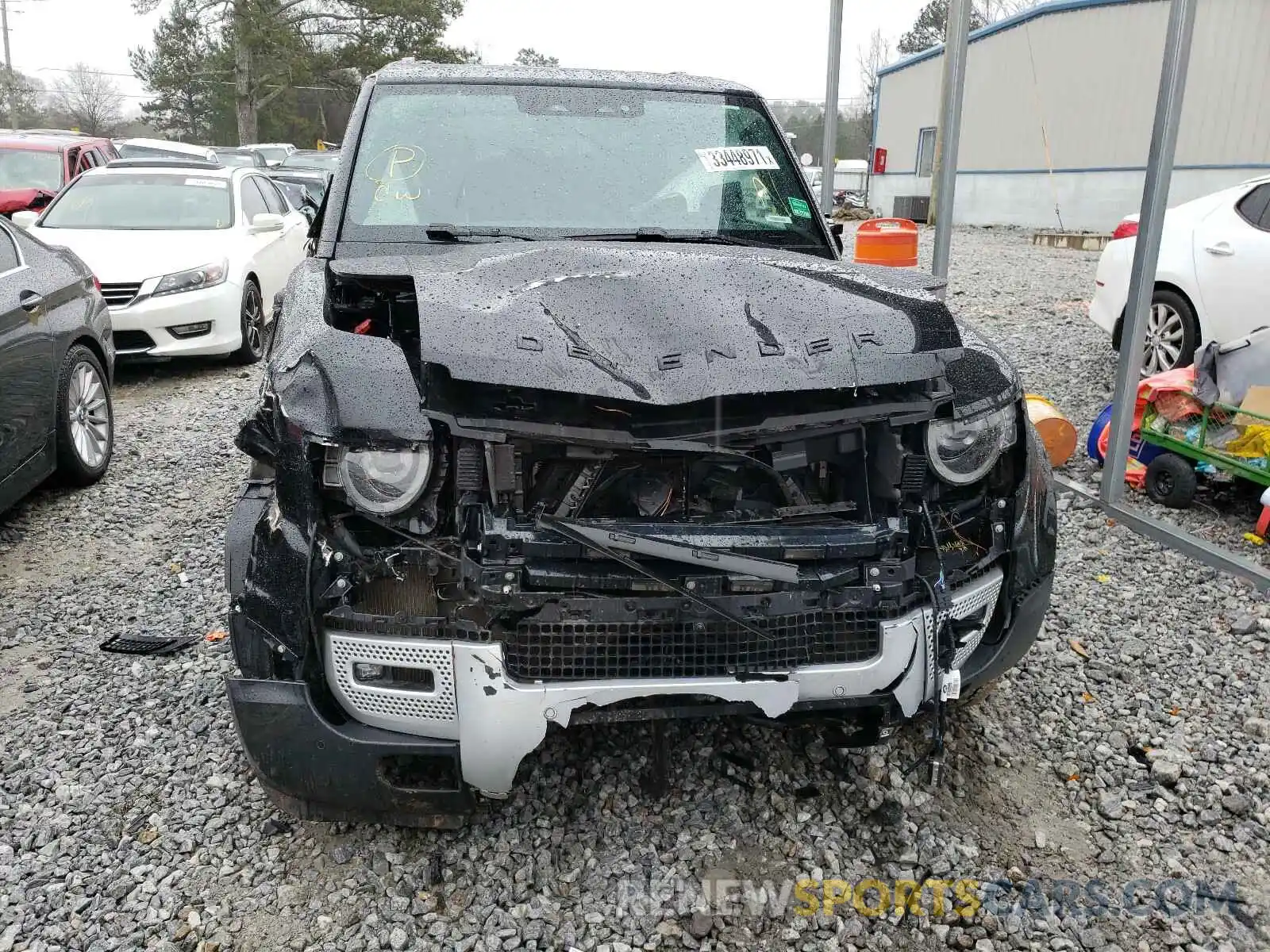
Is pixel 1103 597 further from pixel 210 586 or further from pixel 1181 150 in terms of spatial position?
pixel 1181 150

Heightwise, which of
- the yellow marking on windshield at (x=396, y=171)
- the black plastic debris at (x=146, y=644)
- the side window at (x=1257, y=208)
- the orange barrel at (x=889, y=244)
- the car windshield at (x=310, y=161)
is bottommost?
the black plastic debris at (x=146, y=644)

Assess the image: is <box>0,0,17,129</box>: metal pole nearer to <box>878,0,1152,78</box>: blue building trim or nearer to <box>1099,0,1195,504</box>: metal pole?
<box>878,0,1152,78</box>: blue building trim

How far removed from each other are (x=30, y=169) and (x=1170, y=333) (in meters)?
12.4

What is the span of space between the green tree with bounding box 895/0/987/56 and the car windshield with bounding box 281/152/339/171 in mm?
32938

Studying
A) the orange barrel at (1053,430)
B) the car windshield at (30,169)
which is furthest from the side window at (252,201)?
the orange barrel at (1053,430)

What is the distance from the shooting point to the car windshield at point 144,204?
834 cm

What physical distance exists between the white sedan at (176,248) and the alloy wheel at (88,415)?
60.2 inches

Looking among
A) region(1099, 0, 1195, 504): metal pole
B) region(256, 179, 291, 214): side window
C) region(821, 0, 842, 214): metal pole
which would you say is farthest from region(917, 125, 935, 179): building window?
region(1099, 0, 1195, 504): metal pole

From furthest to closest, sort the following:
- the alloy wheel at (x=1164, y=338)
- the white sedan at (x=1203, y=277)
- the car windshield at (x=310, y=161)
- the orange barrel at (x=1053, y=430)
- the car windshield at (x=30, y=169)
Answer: the car windshield at (x=310, y=161) → the car windshield at (x=30, y=169) → the alloy wheel at (x=1164, y=338) → the white sedan at (x=1203, y=277) → the orange barrel at (x=1053, y=430)

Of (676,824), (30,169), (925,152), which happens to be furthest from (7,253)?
(925,152)

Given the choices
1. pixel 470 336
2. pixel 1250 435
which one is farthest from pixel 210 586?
pixel 1250 435

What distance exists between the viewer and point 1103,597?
4.16 m

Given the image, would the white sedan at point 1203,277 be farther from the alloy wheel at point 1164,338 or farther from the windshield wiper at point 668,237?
the windshield wiper at point 668,237

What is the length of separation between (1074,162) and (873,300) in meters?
22.4
